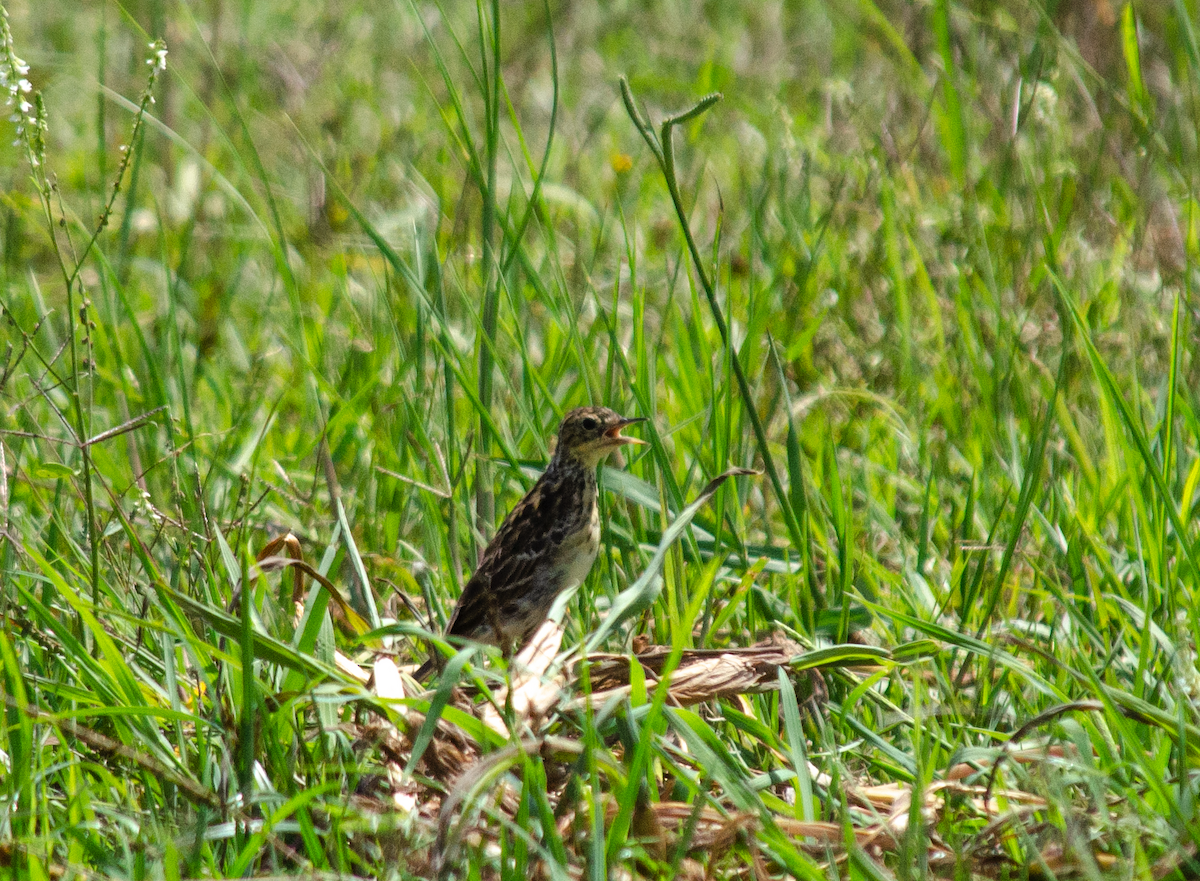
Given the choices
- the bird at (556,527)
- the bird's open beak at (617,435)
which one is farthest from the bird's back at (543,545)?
the bird's open beak at (617,435)

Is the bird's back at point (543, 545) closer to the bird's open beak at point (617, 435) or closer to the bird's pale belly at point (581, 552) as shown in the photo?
the bird's pale belly at point (581, 552)

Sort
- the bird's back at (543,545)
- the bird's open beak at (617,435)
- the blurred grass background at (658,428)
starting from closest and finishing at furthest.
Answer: the blurred grass background at (658,428)
the bird's open beak at (617,435)
the bird's back at (543,545)

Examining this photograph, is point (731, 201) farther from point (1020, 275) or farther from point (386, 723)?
point (386, 723)

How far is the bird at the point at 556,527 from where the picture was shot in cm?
422

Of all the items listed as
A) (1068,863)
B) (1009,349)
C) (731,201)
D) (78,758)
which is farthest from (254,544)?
(731,201)

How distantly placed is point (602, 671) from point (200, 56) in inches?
270

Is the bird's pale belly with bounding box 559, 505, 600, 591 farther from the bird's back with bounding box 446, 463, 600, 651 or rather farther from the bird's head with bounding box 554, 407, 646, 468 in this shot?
the bird's head with bounding box 554, 407, 646, 468

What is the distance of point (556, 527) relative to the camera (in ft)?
14.2

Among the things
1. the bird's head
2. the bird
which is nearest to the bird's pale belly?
the bird

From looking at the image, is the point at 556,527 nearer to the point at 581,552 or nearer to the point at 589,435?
the point at 581,552

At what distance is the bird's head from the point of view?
4195 millimetres

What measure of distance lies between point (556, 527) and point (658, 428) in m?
0.57

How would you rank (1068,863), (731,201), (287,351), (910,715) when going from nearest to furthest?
(1068,863) → (910,715) → (287,351) → (731,201)

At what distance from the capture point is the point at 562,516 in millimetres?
4344
